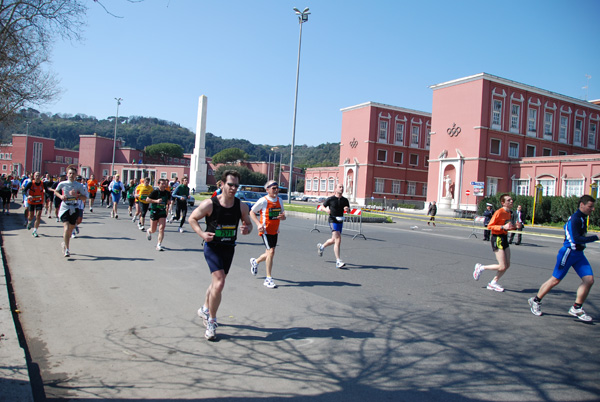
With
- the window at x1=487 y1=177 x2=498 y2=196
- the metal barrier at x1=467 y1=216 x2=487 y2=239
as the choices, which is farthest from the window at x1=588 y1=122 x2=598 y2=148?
the metal barrier at x1=467 y1=216 x2=487 y2=239

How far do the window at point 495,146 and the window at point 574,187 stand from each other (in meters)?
7.61

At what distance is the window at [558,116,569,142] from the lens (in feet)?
168

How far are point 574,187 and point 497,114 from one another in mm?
10823

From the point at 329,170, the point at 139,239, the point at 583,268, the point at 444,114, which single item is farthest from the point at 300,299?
the point at 329,170

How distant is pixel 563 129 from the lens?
51.5 metres

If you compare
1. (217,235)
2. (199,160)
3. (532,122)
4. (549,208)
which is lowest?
(217,235)

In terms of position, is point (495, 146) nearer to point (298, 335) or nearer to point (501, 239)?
point (501, 239)

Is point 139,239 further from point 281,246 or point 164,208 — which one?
point 281,246

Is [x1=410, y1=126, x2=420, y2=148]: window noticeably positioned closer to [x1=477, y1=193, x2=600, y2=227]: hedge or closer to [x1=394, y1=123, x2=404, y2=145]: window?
[x1=394, y1=123, x2=404, y2=145]: window

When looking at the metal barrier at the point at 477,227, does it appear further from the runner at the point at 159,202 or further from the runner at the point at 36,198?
the runner at the point at 36,198

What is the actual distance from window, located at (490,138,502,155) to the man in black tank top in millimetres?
45568

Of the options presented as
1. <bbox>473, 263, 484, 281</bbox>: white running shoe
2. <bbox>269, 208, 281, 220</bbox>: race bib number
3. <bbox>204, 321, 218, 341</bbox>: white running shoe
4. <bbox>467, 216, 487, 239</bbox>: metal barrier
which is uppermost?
<bbox>269, 208, 281, 220</bbox>: race bib number

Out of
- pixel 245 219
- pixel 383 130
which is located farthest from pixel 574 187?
pixel 245 219

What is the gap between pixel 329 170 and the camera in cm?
8288
